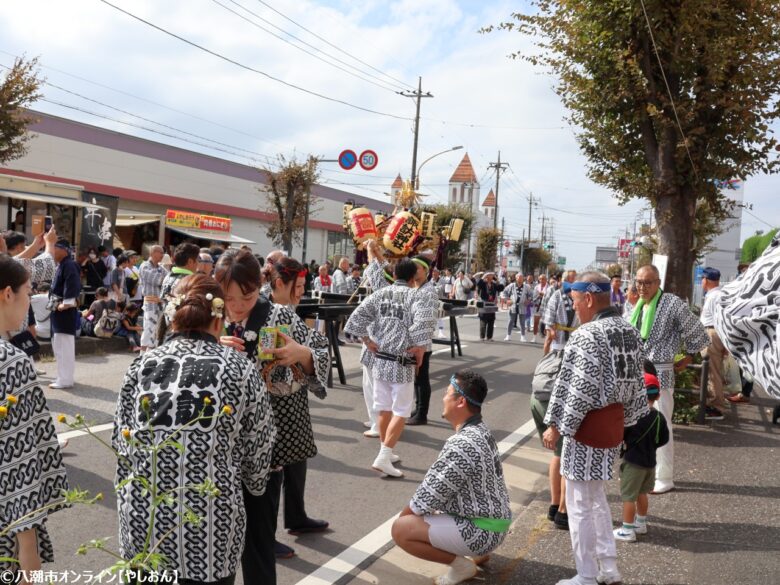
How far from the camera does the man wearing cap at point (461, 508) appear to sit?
4109 mm

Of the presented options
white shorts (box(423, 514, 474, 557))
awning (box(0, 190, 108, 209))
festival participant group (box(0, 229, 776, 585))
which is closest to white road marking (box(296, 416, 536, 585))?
festival participant group (box(0, 229, 776, 585))

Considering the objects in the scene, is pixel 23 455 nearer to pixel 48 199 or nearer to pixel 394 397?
pixel 394 397

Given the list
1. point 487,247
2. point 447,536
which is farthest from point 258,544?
point 487,247

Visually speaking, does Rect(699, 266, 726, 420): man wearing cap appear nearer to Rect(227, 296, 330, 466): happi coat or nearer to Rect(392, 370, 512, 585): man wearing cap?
Rect(392, 370, 512, 585): man wearing cap

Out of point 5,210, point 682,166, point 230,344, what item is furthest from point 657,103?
point 5,210

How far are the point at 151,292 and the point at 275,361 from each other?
22.9 ft

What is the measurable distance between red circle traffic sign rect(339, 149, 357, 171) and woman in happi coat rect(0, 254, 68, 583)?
23.6 metres

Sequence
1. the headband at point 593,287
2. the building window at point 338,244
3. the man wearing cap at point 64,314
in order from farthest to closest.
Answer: the building window at point 338,244, the man wearing cap at point 64,314, the headband at point 593,287

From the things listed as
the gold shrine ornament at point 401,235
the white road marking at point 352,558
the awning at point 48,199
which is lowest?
the white road marking at point 352,558

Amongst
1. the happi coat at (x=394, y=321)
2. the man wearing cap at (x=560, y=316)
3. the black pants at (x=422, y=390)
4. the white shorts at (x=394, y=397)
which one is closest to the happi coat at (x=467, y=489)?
the white shorts at (x=394, y=397)

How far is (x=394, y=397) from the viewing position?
6617mm

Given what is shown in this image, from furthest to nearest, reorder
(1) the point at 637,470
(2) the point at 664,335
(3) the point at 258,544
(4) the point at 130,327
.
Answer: (4) the point at 130,327 < (2) the point at 664,335 < (1) the point at 637,470 < (3) the point at 258,544

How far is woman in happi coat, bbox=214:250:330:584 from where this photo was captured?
345 centimetres

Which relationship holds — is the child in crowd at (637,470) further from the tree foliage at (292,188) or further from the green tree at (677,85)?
the tree foliage at (292,188)
